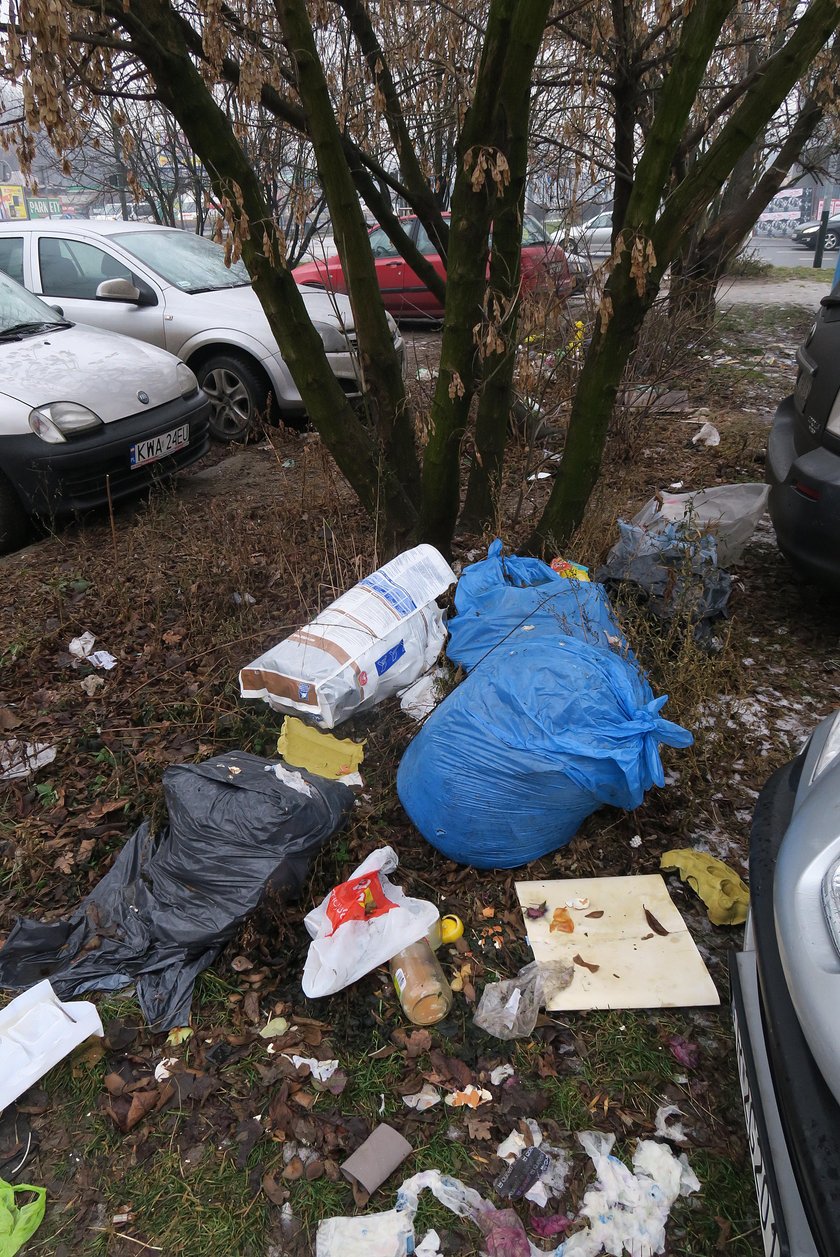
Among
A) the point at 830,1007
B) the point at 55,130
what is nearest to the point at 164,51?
the point at 55,130

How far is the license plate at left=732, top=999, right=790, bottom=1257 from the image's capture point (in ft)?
4.28

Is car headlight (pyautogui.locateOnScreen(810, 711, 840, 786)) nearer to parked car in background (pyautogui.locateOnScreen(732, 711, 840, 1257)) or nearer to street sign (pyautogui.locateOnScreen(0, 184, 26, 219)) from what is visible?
parked car in background (pyautogui.locateOnScreen(732, 711, 840, 1257))

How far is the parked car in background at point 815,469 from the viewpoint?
2.85m

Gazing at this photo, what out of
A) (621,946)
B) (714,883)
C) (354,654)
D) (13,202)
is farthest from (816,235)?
(13,202)

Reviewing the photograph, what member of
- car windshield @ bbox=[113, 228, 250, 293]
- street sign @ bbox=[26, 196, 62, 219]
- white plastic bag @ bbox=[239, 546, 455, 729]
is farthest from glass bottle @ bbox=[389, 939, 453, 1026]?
street sign @ bbox=[26, 196, 62, 219]

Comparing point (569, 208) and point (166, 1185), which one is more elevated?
point (569, 208)

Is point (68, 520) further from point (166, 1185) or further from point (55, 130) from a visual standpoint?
point (166, 1185)

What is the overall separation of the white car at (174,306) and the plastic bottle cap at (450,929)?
14.3ft

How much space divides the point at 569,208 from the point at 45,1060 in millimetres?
3720

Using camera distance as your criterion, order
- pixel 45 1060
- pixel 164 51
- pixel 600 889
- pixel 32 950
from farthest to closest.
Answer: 1. pixel 164 51
2. pixel 600 889
3. pixel 32 950
4. pixel 45 1060

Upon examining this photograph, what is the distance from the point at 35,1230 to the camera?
161cm

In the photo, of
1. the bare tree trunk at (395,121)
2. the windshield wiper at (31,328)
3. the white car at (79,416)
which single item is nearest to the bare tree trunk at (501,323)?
the bare tree trunk at (395,121)

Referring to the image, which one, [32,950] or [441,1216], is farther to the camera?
[32,950]

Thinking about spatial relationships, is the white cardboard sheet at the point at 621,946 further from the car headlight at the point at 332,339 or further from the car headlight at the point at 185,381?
the car headlight at the point at 332,339
